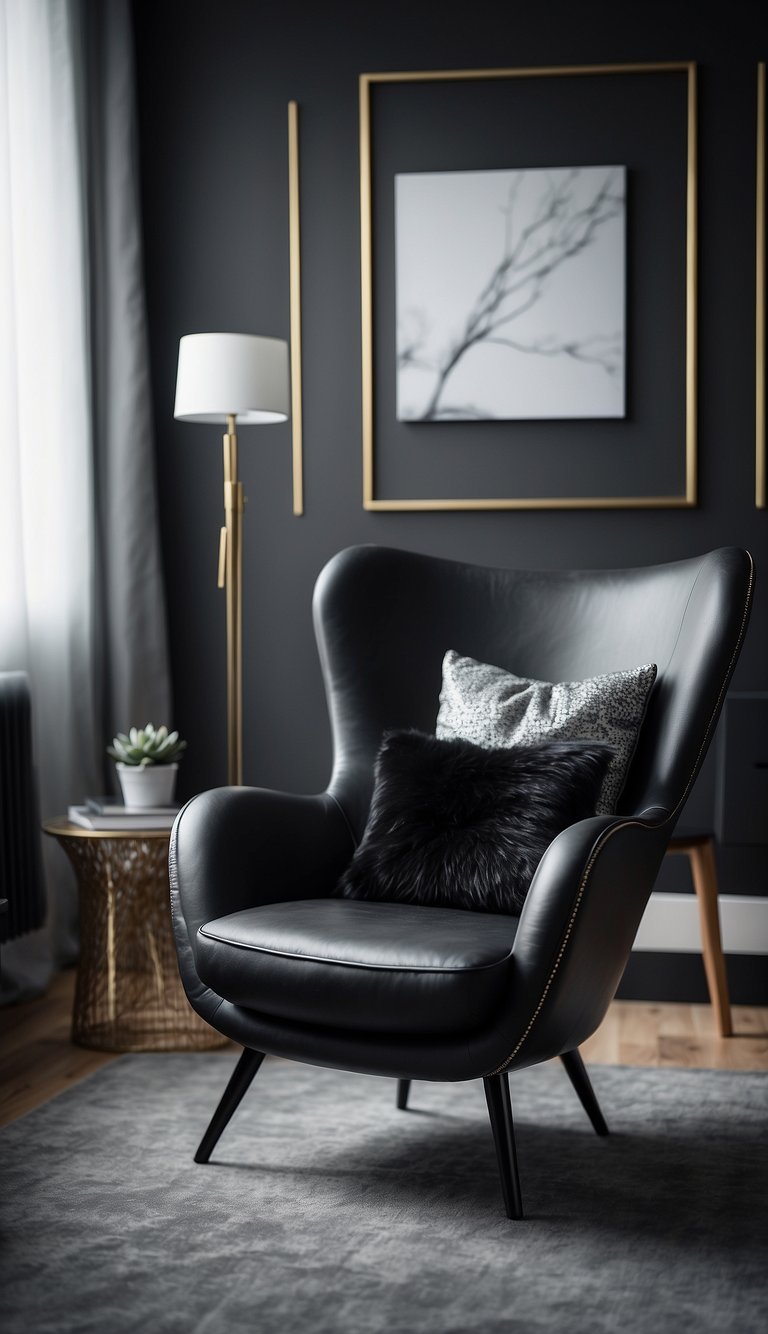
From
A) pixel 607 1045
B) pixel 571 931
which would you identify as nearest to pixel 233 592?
pixel 607 1045

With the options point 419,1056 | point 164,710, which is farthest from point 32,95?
point 419,1056

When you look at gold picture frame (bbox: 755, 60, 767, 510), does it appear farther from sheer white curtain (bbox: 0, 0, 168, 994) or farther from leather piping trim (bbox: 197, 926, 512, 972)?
leather piping trim (bbox: 197, 926, 512, 972)

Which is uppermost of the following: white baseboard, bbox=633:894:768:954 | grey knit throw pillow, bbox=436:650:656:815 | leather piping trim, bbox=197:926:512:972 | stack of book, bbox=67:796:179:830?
grey knit throw pillow, bbox=436:650:656:815

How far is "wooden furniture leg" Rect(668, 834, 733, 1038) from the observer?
9.66 feet

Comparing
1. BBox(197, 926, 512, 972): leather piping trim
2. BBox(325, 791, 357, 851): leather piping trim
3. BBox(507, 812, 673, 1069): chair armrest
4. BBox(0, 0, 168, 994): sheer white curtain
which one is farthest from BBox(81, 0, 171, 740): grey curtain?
BBox(507, 812, 673, 1069): chair armrest

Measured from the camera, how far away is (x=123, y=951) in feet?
9.25

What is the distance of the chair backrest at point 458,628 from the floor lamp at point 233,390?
0.50 m

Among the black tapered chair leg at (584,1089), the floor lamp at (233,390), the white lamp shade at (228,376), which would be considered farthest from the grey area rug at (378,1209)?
the white lamp shade at (228,376)

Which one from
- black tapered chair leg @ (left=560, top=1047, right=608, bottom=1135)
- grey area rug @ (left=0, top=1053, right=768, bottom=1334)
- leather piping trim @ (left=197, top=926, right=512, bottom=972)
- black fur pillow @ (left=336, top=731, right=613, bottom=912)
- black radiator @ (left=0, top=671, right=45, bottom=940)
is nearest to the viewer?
grey area rug @ (left=0, top=1053, right=768, bottom=1334)

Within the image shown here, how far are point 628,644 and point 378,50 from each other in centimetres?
189

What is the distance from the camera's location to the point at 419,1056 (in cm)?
186

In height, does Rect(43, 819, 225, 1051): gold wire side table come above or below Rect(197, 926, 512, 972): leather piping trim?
below

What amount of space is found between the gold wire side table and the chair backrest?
535mm

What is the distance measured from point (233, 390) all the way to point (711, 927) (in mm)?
1552
